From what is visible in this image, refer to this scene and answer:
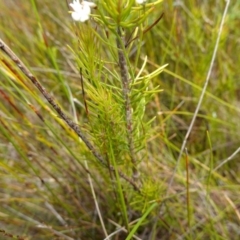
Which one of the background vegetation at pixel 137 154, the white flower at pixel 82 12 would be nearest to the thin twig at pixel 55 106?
the background vegetation at pixel 137 154

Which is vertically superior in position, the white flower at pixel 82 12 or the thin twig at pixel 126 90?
the white flower at pixel 82 12

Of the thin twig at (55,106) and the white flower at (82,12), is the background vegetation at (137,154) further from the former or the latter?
the white flower at (82,12)

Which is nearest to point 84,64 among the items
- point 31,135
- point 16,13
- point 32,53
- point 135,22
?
point 135,22

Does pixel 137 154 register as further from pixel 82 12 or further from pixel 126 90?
pixel 82 12

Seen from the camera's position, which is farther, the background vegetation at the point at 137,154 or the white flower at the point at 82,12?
the background vegetation at the point at 137,154

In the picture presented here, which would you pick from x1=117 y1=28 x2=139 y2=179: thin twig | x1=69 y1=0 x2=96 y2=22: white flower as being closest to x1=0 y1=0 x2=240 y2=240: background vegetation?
x1=117 y1=28 x2=139 y2=179: thin twig

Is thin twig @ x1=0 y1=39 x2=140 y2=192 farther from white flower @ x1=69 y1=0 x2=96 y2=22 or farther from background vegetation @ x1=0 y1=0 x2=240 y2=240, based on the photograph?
white flower @ x1=69 y1=0 x2=96 y2=22

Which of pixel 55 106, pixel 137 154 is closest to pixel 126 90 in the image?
pixel 55 106

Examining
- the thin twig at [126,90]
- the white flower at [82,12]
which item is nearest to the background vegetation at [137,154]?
the thin twig at [126,90]
